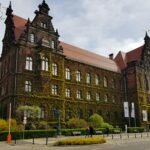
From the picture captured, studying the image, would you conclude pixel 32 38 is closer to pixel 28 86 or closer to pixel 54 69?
pixel 54 69

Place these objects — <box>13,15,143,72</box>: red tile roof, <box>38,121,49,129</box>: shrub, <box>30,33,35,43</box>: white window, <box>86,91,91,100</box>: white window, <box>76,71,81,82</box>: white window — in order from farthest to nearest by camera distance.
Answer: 1. <box>86,91,91,100</box>: white window
2. <box>76,71,81,82</box>: white window
3. <box>13,15,143,72</box>: red tile roof
4. <box>30,33,35,43</box>: white window
5. <box>38,121,49,129</box>: shrub

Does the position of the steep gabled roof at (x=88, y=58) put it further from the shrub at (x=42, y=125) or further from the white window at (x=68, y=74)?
the shrub at (x=42, y=125)

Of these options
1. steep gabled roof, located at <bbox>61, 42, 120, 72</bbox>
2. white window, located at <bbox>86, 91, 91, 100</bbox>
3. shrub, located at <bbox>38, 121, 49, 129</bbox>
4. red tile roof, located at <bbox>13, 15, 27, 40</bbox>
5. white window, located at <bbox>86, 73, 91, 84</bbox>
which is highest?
red tile roof, located at <bbox>13, 15, 27, 40</bbox>

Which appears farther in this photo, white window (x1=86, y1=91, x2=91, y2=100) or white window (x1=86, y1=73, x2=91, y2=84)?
white window (x1=86, y1=73, x2=91, y2=84)

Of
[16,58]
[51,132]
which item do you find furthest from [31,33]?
[51,132]

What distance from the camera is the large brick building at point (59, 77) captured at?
43031 millimetres

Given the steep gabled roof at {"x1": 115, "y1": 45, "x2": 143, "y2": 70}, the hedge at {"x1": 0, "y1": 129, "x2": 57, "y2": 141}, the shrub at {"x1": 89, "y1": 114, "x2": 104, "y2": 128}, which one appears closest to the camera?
the hedge at {"x1": 0, "y1": 129, "x2": 57, "y2": 141}

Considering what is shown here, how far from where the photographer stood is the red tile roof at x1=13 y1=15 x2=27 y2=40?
45562mm

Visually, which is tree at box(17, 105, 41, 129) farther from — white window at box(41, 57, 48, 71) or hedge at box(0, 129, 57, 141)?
white window at box(41, 57, 48, 71)

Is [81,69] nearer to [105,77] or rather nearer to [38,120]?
[105,77]

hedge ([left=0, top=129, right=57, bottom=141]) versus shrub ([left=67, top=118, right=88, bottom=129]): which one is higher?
shrub ([left=67, top=118, right=88, bottom=129])

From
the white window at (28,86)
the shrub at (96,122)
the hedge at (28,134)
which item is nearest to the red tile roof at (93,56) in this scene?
the white window at (28,86)

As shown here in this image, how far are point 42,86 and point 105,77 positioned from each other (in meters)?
19.8

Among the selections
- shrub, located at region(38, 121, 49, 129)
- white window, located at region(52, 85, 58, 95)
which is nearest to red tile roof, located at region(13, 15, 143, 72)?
white window, located at region(52, 85, 58, 95)
